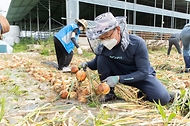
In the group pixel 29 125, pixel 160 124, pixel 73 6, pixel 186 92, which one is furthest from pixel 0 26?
pixel 73 6

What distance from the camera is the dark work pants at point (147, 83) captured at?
5.62 ft

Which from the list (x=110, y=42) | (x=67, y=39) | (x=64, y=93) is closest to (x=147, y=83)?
(x=110, y=42)

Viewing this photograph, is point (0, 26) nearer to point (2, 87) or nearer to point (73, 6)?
point (2, 87)

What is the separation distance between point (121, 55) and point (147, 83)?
0.37 m

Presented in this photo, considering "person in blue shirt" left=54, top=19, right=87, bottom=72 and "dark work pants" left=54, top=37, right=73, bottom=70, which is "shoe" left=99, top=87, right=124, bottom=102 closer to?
"person in blue shirt" left=54, top=19, right=87, bottom=72

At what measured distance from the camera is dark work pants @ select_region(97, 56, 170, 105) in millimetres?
1713

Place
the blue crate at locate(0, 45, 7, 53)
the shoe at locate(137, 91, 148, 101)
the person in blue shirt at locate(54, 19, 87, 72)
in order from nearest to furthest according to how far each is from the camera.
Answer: the shoe at locate(137, 91, 148, 101), the person in blue shirt at locate(54, 19, 87, 72), the blue crate at locate(0, 45, 7, 53)

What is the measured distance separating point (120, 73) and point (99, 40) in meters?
0.43

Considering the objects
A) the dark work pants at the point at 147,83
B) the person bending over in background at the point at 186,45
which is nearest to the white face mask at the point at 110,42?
the dark work pants at the point at 147,83

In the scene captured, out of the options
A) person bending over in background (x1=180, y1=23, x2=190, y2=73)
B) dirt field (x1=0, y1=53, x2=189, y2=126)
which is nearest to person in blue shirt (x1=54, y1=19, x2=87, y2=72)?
dirt field (x1=0, y1=53, x2=189, y2=126)

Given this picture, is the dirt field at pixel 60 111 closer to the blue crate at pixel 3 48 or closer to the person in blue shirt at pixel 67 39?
the person in blue shirt at pixel 67 39

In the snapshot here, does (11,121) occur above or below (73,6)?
below

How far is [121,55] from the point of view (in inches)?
66.4

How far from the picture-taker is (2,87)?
215 cm
